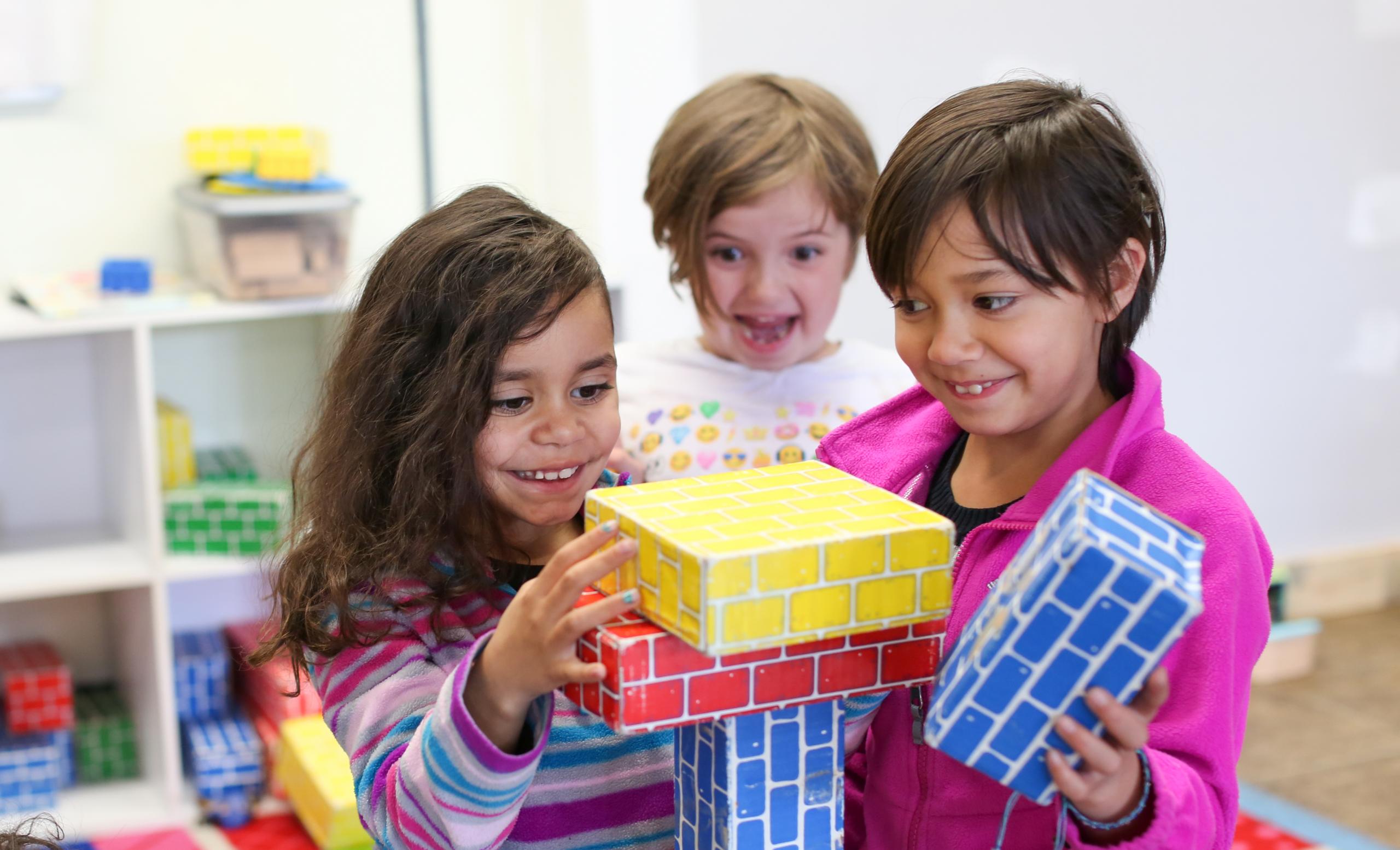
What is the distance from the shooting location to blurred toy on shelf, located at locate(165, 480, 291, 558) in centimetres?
215

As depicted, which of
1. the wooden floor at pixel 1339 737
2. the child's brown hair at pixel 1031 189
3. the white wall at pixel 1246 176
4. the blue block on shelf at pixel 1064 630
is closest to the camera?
the blue block on shelf at pixel 1064 630

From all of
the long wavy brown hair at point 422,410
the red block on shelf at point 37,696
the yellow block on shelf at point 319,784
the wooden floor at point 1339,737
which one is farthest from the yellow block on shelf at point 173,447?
the wooden floor at point 1339,737

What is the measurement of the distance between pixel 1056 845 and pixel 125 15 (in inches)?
79.0

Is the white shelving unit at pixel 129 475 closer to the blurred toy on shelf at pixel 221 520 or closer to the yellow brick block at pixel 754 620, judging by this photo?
the blurred toy on shelf at pixel 221 520

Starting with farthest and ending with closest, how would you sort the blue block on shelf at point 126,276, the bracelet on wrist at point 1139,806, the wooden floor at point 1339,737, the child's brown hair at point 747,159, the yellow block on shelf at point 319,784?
the wooden floor at point 1339,737, the blue block on shelf at point 126,276, the yellow block on shelf at point 319,784, the child's brown hair at point 747,159, the bracelet on wrist at point 1139,806

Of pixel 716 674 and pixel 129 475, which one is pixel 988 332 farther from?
pixel 129 475

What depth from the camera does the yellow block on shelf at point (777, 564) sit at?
0.69 metres

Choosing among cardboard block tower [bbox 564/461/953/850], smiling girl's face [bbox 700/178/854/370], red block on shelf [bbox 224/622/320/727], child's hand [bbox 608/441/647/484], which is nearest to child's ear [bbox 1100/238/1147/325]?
cardboard block tower [bbox 564/461/953/850]

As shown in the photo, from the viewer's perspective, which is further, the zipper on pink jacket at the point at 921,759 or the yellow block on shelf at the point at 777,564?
the zipper on pink jacket at the point at 921,759

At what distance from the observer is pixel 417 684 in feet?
2.94

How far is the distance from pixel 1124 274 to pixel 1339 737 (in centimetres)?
179

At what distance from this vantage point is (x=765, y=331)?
1.53m

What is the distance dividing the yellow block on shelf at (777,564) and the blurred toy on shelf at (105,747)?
175 centimetres

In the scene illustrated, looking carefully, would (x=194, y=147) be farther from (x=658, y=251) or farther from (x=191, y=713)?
(x=191, y=713)
